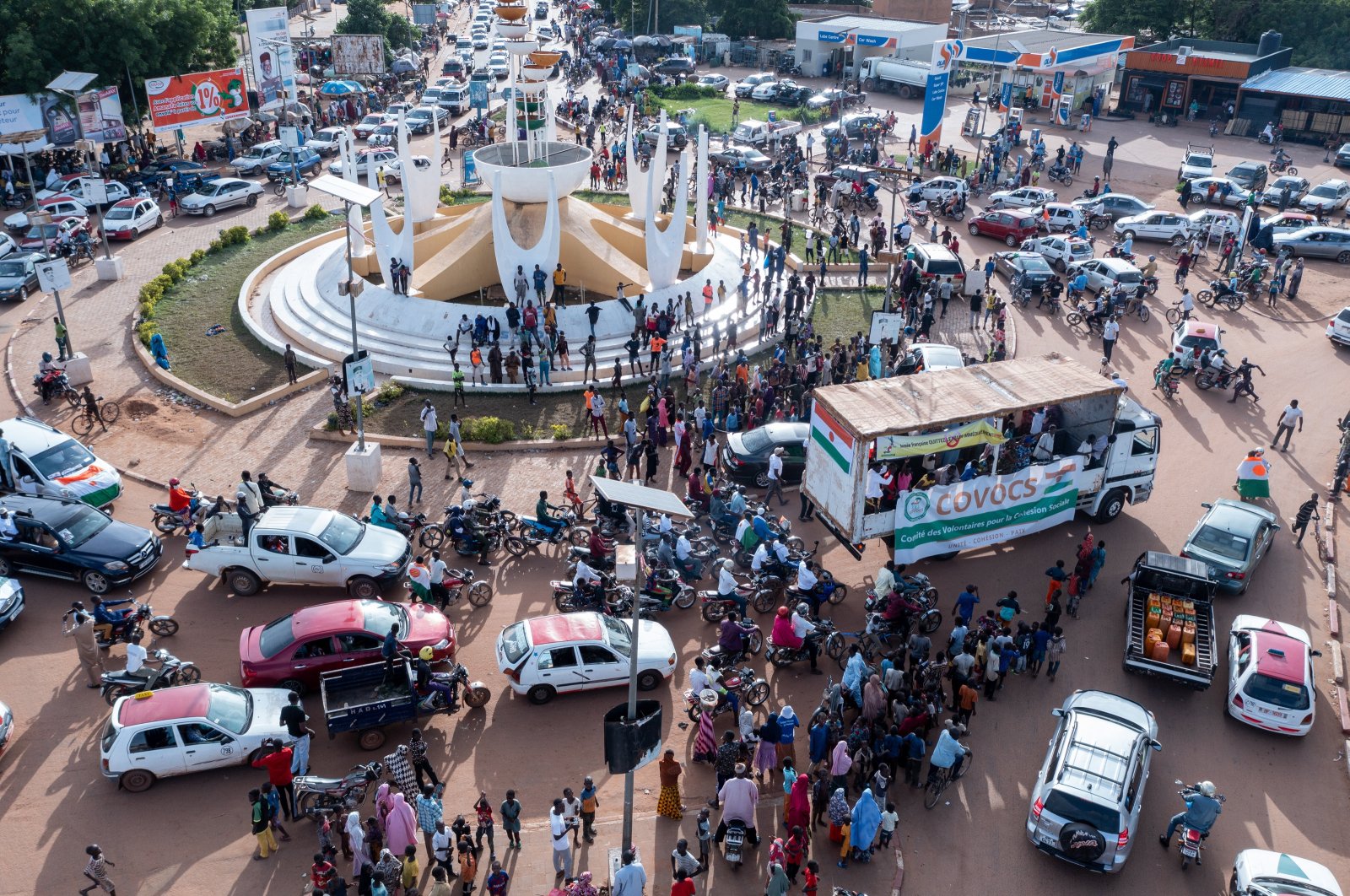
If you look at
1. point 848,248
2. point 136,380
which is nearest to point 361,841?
point 136,380

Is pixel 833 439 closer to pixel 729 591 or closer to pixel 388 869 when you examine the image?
pixel 729 591

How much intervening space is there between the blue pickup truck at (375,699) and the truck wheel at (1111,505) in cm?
1285

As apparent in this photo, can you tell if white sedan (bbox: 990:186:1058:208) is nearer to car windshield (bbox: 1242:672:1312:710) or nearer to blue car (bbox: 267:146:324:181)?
car windshield (bbox: 1242:672:1312:710)

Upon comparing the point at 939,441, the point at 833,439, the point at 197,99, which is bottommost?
the point at 833,439

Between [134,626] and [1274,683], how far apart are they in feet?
56.4

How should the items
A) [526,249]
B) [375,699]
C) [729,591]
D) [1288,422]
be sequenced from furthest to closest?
[526,249] < [1288,422] < [729,591] < [375,699]

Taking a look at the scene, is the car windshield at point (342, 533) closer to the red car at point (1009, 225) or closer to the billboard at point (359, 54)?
the red car at point (1009, 225)

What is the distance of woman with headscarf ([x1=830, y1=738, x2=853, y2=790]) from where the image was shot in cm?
1363

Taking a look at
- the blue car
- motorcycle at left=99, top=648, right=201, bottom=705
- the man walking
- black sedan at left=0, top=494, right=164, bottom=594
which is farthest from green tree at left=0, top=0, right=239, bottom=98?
the man walking

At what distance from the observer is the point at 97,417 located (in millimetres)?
23312

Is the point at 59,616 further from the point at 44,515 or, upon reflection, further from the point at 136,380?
the point at 136,380

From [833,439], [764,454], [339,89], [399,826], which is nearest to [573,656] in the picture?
[399,826]

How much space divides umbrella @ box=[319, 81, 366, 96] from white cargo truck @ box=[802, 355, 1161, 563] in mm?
45245

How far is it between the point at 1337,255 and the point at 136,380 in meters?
37.4
